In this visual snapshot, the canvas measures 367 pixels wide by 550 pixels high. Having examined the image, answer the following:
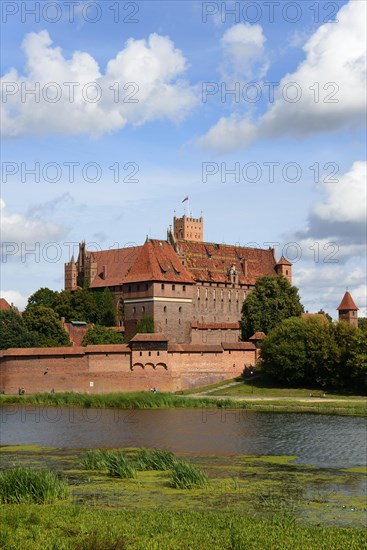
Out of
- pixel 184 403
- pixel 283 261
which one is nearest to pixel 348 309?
pixel 283 261

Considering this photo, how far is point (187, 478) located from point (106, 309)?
6018 centimetres

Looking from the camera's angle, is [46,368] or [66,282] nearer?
[46,368]

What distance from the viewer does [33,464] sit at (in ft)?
86.2

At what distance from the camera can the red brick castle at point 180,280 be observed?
71250 mm

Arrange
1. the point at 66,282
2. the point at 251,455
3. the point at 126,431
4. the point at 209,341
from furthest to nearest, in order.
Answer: the point at 66,282 < the point at 209,341 < the point at 126,431 < the point at 251,455

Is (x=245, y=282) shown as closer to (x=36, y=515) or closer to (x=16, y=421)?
(x=16, y=421)

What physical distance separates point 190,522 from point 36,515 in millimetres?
2783

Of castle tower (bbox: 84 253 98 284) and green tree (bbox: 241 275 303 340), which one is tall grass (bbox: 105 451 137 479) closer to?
green tree (bbox: 241 275 303 340)

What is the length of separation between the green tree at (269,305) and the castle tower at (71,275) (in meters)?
28.3

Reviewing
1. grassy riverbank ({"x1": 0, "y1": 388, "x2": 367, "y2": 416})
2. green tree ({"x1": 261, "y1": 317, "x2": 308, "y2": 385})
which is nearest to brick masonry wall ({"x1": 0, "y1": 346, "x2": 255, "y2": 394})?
grassy riverbank ({"x1": 0, "y1": 388, "x2": 367, "y2": 416})

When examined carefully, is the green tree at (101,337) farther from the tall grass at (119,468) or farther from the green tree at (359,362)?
the tall grass at (119,468)

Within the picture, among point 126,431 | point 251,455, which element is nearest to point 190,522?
point 251,455

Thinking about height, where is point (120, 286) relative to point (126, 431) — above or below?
above

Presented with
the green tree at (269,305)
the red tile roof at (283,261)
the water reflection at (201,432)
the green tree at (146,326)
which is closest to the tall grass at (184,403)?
the water reflection at (201,432)
